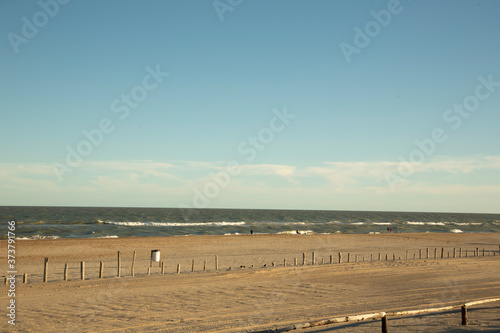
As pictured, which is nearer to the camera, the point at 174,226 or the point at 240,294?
the point at 240,294

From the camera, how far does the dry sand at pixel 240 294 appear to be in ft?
45.9

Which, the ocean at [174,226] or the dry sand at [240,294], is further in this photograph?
the ocean at [174,226]

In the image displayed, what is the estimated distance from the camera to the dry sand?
45.9 ft

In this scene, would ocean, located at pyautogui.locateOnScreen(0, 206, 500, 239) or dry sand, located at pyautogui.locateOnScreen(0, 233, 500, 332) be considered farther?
ocean, located at pyautogui.locateOnScreen(0, 206, 500, 239)

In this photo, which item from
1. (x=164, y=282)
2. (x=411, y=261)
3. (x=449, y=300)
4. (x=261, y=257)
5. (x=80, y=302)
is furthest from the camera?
(x=261, y=257)

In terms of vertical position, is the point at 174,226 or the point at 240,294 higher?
the point at 240,294

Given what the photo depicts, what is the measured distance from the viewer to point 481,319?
46.6 ft

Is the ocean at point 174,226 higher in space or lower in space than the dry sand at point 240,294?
lower

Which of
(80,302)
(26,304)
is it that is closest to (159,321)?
(80,302)

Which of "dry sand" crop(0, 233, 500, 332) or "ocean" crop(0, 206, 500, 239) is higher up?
"dry sand" crop(0, 233, 500, 332)

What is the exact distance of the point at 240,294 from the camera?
19.1 metres

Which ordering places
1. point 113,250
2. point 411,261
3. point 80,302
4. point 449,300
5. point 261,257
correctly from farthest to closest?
point 113,250, point 261,257, point 411,261, point 449,300, point 80,302

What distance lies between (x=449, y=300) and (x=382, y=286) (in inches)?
156

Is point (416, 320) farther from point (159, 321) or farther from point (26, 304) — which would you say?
point (26, 304)
